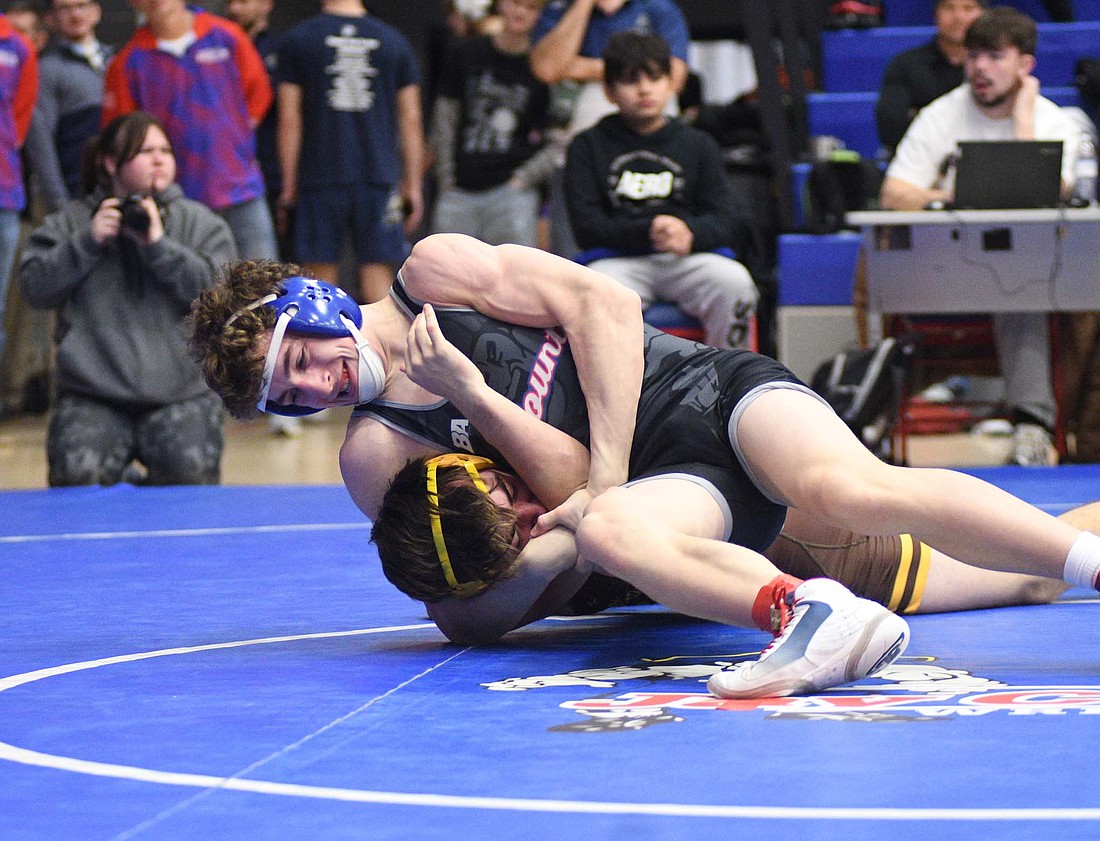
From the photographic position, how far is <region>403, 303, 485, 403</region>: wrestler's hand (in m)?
2.57

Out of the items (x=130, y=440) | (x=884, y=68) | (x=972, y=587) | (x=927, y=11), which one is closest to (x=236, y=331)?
(x=972, y=587)

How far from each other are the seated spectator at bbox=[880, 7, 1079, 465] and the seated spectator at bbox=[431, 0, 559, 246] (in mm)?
1619

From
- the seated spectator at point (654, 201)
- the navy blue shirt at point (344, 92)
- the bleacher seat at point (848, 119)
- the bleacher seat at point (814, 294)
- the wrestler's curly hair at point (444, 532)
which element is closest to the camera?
the wrestler's curly hair at point (444, 532)

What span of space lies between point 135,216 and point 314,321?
2.71 m

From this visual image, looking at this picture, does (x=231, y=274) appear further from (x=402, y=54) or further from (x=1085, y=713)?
(x=402, y=54)

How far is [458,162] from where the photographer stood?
6930 mm

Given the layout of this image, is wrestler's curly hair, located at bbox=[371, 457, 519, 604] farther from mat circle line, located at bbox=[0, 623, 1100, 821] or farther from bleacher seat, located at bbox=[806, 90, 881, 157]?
bleacher seat, located at bbox=[806, 90, 881, 157]

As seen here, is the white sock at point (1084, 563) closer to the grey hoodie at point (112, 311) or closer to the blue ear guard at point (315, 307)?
the blue ear guard at point (315, 307)

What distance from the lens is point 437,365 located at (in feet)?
8.47

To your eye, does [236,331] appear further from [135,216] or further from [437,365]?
[135,216]

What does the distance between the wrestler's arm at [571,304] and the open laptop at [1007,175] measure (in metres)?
2.96

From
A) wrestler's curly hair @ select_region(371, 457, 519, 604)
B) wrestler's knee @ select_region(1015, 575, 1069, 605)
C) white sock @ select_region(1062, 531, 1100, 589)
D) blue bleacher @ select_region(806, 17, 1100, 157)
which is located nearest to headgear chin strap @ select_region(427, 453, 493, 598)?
wrestler's curly hair @ select_region(371, 457, 519, 604)

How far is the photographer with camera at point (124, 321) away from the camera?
17.3 ft

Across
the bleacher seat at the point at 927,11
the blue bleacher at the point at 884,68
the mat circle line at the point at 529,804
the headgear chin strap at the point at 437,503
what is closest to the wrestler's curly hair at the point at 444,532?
the headgear chin strap at the point at 437,503
